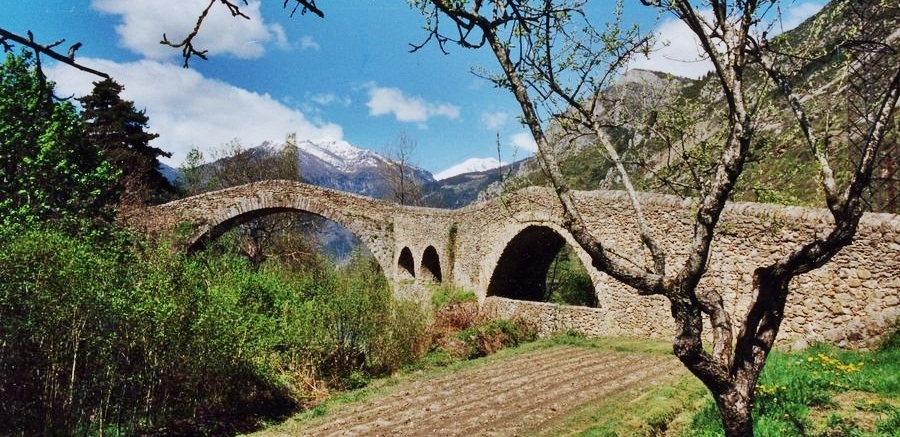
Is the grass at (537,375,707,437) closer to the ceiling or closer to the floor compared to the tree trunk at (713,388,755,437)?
closer to the floor

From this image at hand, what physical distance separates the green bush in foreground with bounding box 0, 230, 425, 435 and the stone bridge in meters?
5.04

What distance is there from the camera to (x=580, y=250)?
1519 cm

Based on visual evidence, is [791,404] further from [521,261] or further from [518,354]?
[521,261]

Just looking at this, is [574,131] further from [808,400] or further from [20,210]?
[20,210]

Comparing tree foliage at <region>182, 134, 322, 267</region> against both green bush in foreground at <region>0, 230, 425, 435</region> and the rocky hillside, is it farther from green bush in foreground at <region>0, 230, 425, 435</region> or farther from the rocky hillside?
the rocky hillside

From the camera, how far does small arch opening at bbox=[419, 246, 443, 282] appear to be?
2703 centimetres

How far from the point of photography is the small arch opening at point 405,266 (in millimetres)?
29062

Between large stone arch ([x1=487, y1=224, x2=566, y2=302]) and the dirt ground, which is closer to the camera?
the dirt ground

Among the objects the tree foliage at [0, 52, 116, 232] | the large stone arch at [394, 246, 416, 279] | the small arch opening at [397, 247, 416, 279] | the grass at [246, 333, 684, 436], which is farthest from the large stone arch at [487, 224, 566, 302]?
the tree foliage at [0, 52, 116, 232]

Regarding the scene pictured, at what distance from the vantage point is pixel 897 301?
28.4 feet

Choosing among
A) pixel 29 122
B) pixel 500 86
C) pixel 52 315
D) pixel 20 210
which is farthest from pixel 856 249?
pixel 29 122

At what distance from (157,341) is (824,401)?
9.12m

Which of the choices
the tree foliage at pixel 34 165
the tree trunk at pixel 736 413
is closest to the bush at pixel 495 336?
the tree foliage at pixel 34 165

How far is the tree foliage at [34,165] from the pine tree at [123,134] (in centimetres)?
810
